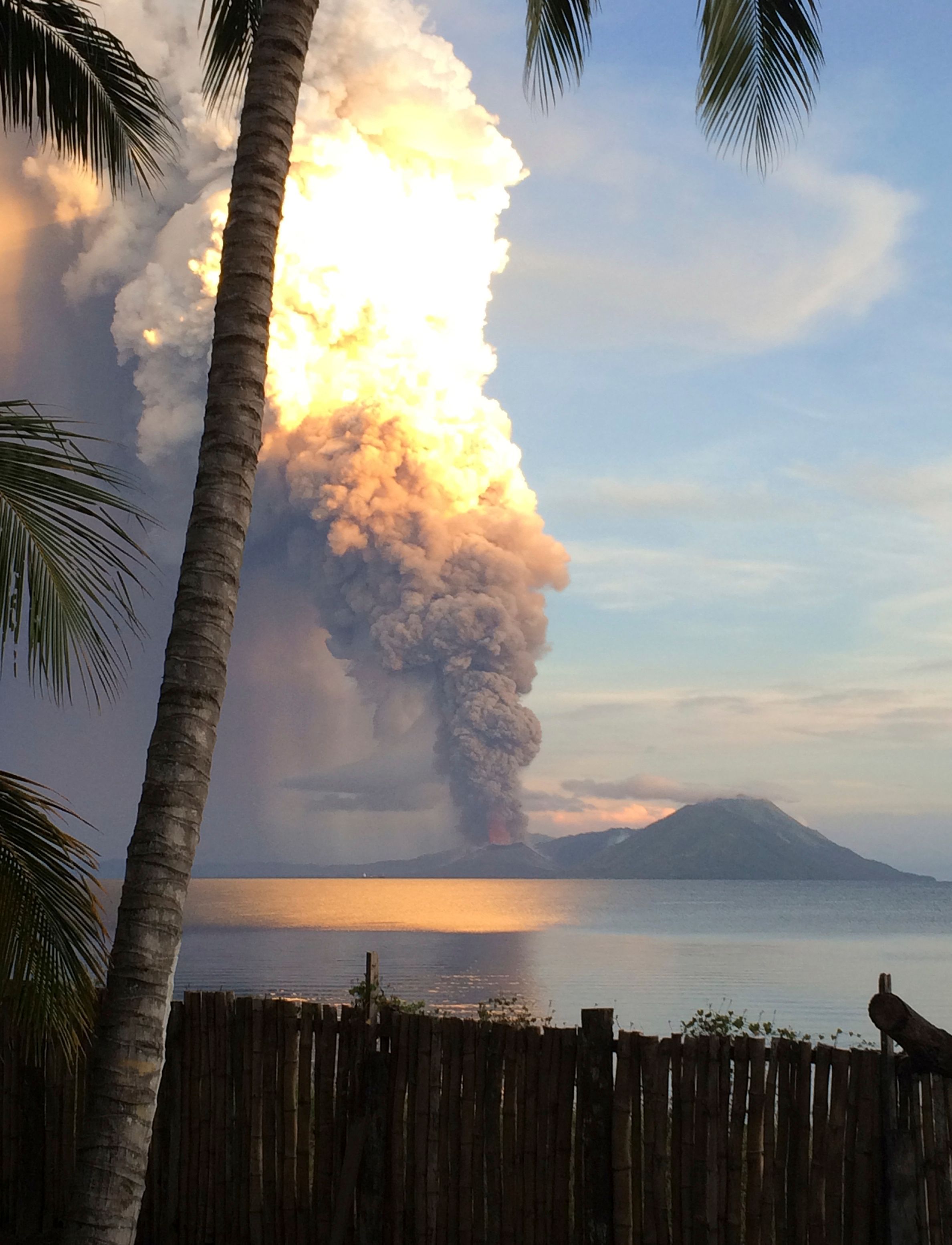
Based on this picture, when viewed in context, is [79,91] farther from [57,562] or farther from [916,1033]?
[916,1033]

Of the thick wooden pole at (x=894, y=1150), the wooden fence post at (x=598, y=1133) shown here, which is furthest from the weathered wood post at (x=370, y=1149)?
the thick wooden pole at (x=894, y=1150)

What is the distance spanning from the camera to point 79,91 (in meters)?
7.28

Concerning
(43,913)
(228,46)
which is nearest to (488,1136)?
(43,913)

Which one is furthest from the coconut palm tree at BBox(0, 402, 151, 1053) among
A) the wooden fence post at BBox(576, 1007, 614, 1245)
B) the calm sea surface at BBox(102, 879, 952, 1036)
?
the calm sea surface at BBox(102, 879, 952, 1036)

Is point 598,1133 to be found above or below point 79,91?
below

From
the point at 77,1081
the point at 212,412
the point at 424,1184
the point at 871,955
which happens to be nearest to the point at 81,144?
the point at 212,412

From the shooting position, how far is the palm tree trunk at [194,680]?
13.1ft

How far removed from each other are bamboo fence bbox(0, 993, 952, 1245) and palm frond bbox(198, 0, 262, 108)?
554 cm

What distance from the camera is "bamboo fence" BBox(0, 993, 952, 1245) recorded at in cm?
562

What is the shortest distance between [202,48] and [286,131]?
2695 millimetres

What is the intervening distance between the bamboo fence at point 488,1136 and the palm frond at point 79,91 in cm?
514

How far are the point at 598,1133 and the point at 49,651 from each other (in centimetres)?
349

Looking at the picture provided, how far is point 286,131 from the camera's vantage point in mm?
5180

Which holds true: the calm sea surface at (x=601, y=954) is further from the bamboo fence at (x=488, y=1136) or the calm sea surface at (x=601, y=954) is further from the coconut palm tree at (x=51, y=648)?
the coconut palm tree at (x=51, y=648)
